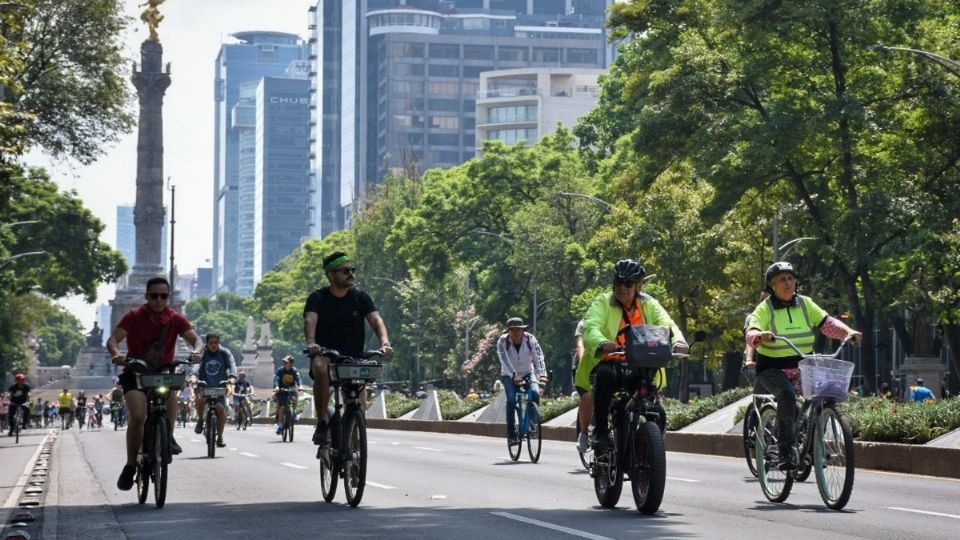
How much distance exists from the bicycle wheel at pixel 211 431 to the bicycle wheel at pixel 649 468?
13235mm

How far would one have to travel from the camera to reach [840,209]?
137ft

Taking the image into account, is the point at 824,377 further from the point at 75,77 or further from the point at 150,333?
the point at 75,77

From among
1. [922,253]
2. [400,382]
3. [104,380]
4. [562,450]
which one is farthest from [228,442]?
[104,380]

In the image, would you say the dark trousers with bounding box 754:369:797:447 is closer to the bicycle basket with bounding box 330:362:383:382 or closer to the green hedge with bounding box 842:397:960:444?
the bicycle basket with bounding box 330:362:383:382

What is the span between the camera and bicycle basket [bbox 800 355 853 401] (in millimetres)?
12406

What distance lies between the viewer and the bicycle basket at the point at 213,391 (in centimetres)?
2503

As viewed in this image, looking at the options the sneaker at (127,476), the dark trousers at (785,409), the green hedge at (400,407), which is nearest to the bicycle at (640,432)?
the dark trousers at (785,409)

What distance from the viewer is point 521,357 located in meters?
21.6

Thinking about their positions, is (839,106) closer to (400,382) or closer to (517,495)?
(517,495)

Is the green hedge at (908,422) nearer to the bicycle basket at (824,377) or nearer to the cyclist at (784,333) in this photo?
the cyclist at (784,333)

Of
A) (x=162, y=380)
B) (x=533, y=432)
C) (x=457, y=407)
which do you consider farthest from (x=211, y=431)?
(x=457, y=407)

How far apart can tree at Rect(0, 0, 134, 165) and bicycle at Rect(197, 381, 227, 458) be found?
59.9 ft

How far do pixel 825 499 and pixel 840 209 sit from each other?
29762mm

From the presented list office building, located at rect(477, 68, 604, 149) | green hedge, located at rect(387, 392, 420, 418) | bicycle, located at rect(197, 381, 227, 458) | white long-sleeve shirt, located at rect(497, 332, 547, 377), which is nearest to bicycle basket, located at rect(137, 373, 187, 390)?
white long-sleeve shirt, located at rect(497, 332, 547, 377)
